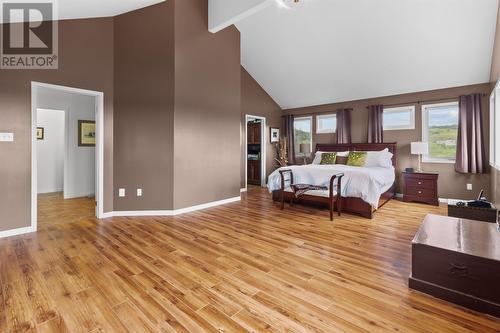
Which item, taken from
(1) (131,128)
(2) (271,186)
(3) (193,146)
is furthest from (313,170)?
(1) (131,128)

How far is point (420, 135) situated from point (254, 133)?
4.06 meters

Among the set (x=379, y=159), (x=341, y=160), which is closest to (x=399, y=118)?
(x=379, y=159)

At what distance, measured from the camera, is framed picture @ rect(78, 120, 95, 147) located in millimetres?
5492

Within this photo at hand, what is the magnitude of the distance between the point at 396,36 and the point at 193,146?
13.2 ft

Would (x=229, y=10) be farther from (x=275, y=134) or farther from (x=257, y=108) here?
(x=275, y=134)

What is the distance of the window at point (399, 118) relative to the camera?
17.7 feet

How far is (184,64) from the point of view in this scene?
13.3 ft

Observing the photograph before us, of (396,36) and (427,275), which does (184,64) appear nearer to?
(396,36)

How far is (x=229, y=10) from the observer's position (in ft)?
13.0

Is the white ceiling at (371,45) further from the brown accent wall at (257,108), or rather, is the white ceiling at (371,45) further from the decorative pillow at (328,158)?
the decorative pillow at (328,158)

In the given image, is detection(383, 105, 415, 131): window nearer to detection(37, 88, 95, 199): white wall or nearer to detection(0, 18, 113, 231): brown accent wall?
detection(0, 18, 113, 231): brown accent wall

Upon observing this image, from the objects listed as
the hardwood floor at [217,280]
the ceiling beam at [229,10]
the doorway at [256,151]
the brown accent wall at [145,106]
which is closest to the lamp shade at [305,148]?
the doorway at [256,151]

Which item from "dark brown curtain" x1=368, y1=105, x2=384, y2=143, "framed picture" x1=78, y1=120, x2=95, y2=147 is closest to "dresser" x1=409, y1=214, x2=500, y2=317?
"dark brown curtain" x1=368, y1=105, x2=384, y2=143

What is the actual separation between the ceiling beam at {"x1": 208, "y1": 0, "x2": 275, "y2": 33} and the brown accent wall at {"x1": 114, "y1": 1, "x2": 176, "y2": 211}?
0.75m
